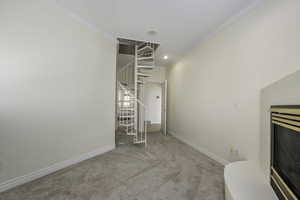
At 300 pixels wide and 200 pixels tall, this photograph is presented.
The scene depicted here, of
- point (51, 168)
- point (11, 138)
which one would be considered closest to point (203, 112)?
point (51, 168)

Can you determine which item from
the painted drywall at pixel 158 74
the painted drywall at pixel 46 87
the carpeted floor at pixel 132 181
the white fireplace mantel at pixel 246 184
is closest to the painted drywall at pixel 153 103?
the painted drywall at pixel 158 74

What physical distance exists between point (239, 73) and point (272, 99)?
73cm

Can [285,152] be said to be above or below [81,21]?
below

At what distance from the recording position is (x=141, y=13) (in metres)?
2.20

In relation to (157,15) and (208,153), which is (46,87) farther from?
(208,153)

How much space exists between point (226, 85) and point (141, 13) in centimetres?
202

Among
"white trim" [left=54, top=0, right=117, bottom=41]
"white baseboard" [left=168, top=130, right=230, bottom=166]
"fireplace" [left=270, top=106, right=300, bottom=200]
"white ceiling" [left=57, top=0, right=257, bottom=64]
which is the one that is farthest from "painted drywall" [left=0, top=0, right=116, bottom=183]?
"fireplace" [left=270, top=106, right=300, bottom=200]

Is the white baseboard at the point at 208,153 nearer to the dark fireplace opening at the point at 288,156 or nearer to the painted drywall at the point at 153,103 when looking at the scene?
the dark fireplace opening at the point at 288,156

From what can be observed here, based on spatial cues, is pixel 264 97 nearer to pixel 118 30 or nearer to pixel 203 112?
pixel 203 112

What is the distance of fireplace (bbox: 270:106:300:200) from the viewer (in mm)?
988

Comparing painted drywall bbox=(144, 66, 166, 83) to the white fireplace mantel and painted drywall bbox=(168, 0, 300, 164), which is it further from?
the white fireplace mantel

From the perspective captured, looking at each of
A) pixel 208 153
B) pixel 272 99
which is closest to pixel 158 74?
pixel 208 153

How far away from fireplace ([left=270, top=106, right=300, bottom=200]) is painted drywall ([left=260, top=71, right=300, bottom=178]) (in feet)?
0.36

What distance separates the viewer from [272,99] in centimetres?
150
